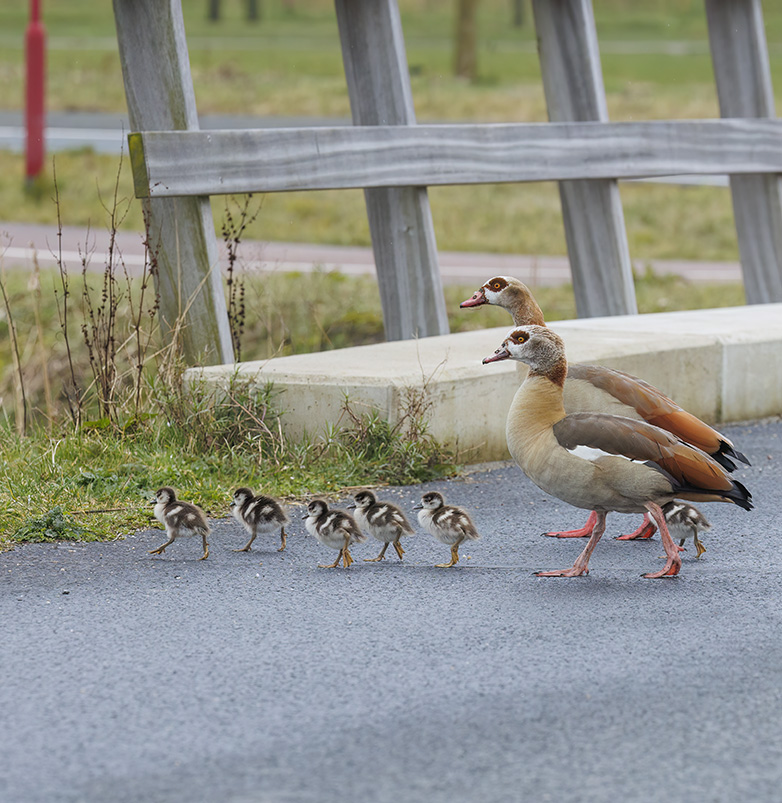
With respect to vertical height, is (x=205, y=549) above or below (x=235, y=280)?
below

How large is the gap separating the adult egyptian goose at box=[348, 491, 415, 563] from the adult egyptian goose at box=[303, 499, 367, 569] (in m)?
0.08

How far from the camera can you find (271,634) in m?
4.75

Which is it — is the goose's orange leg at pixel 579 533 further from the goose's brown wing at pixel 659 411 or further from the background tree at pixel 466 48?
the background tree at pixel 466 48

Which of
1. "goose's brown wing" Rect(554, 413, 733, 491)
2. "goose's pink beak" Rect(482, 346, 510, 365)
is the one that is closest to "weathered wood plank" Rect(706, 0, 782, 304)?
"goose's pink beak" Rect(482, 346, 510, 365)

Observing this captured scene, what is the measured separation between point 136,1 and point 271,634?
4357 millimetres

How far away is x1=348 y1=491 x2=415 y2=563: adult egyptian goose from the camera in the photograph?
5770 mm

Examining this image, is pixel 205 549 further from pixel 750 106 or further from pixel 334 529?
pixel 750 106

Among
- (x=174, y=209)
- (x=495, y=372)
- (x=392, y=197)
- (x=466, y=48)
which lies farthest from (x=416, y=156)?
(x=466, y=48)

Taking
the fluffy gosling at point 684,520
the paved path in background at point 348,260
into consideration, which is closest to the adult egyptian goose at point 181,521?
the fluffy gosling at point 684,520

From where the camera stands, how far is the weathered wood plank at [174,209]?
7.52 m

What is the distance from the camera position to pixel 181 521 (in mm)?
5727

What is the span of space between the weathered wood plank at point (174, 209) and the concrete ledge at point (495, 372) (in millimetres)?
421

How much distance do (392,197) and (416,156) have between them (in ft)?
1.54

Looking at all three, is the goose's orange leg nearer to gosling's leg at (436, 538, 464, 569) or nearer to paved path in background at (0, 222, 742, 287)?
gosling's leg at (436, 538, 464, 569)
